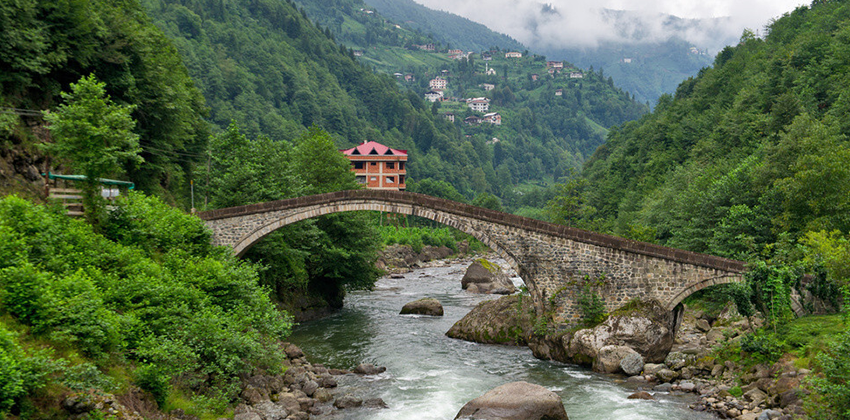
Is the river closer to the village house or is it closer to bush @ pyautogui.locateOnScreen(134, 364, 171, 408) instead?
bush @ pyautogui.locateOnScreen(134, 364, 171, 408)

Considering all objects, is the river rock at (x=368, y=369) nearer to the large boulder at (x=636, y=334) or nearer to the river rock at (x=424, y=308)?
the large boulder at (x=636, y=334)

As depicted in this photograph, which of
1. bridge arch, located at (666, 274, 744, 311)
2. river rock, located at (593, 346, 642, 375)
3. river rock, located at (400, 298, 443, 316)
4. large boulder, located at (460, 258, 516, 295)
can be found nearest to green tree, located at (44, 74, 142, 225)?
river rock, located at (593, 346, 642, 375)

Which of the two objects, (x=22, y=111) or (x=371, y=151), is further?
(x=371, y=151)

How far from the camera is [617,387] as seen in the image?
20.0 m

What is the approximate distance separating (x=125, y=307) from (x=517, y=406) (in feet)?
33.7

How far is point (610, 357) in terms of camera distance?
22016 mm

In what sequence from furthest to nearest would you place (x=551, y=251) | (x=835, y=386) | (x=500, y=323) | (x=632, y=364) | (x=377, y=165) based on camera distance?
(x=377, y=165) → (x=500, y=323) → (x=551, y=251) → (x=632, y=364) → (x=835, y=386)

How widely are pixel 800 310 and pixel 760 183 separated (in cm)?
1051

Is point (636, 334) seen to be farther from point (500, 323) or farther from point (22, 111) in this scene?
point (22, 111)

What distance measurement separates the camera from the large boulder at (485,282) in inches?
1737

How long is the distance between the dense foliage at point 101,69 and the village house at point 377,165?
47.5 metres

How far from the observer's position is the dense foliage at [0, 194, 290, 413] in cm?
1251

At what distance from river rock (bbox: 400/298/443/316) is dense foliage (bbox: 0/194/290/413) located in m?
13.5

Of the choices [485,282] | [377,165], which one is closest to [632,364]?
[485,282]
